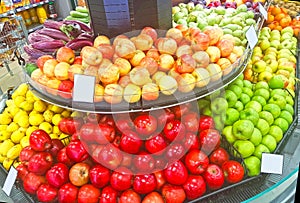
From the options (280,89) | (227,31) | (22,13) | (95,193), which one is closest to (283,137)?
(280,89)

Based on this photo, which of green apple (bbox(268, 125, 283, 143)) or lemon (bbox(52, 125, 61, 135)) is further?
lemon (bbox(52, 125, 61, 135))

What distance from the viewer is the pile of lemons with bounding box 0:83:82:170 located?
5.20 feet

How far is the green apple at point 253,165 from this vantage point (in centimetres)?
129

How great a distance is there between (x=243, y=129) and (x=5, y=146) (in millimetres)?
1353

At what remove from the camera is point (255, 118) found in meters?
1.44

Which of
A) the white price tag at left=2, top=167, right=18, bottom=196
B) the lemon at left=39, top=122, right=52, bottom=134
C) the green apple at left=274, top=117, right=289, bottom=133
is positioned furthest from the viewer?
the lemon at left=39, top=122, right=52, bottom=134

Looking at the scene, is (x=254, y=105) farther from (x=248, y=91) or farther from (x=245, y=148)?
(x=245, y=148)

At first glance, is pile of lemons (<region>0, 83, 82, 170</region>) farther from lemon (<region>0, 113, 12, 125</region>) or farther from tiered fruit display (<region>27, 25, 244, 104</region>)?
tiered fruit display (<region>27, 25, 244, 104</region>)

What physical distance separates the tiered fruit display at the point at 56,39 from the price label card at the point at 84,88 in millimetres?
559

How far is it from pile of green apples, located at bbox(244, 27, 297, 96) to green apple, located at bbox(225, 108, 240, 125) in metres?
0.46

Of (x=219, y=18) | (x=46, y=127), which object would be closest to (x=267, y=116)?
(x=219, y=18)

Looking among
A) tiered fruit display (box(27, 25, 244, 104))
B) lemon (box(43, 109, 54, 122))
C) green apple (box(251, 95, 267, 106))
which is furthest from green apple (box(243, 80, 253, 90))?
lemon (box(43, 109, 54, 122))

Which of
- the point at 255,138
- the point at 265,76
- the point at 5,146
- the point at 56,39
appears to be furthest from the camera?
the point at 56,39

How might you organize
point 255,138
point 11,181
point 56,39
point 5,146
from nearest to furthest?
1. point 11,181
2. point 255,138
3. point 5,146
4. point 56,39
